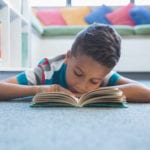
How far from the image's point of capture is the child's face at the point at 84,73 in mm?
1018

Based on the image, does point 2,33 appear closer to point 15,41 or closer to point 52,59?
point 15,41

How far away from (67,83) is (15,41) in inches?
56.3

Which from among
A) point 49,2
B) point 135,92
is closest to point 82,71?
point 135,92

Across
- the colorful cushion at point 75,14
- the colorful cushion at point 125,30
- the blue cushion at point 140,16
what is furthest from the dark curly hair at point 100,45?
the colorful cushion at point 75,14

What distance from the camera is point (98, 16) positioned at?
3.91m

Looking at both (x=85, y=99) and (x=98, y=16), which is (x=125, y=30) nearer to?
(x=98, y=16)

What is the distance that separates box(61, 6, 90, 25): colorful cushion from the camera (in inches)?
155

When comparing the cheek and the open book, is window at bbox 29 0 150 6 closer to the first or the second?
the cheek

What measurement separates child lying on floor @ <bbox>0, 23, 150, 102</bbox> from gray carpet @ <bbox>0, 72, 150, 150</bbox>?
118mm

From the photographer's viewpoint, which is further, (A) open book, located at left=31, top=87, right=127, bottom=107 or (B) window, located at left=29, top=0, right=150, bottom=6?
(B) window, located at left=29, top=0, right=150, bottom=6

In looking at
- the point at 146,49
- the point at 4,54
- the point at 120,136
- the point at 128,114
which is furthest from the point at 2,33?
the point at 146,49

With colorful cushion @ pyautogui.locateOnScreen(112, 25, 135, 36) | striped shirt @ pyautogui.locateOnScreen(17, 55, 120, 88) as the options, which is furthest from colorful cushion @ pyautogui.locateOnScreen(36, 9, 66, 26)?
striped shirt @ pyautogui.locateOnScreen(17, 55, 120, 88)

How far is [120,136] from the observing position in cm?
58

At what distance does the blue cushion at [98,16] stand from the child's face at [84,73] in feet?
9.47
